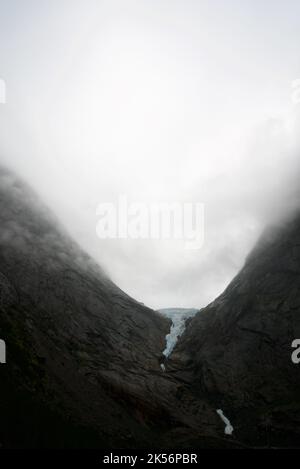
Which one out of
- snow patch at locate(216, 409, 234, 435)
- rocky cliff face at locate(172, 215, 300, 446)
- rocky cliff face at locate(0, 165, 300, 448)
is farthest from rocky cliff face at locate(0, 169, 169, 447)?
snow patch at locate(216, 409, 234, 435)

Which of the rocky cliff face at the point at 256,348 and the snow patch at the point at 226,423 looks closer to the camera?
the snow patch at the point at 226,423

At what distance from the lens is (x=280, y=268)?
275 ft

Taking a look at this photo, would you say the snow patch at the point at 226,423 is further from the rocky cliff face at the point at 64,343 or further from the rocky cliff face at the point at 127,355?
the rocky cliff face at the point at 64,343

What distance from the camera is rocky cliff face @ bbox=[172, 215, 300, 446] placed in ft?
199

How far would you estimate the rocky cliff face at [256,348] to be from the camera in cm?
6053

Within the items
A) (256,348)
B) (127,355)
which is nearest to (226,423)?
(256,348)

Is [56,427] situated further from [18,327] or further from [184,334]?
[184,334]

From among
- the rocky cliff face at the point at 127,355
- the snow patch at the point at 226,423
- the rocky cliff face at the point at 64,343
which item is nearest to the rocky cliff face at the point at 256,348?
the rocky cliff face at the point at 127,355

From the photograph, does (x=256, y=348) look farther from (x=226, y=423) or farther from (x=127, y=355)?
(x=127, y=355)

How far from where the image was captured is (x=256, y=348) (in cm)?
7406

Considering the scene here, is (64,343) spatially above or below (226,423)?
above

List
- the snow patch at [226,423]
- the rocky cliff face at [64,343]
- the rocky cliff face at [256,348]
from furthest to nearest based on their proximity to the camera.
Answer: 1. the rocky cliff face at [256,348]
2. the snow patch at [226,423]
3. the rocky cliff face at [64,343]

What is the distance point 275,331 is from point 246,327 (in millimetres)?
6534
